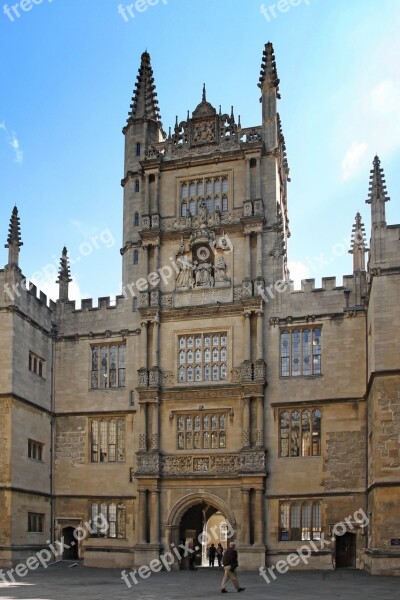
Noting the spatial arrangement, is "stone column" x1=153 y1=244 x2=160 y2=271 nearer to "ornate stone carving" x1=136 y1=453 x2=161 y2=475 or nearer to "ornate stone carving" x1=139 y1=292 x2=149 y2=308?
"ornate stone carving" x1=139 y1=292 x2=149 y2=308

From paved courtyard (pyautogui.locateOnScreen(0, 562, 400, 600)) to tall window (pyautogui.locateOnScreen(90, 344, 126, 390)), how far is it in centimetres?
900

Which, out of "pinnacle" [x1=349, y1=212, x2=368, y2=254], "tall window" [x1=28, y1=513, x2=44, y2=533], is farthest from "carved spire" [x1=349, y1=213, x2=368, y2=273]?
"tall window" [x1=28, y1=513, x2=44, y2=533]

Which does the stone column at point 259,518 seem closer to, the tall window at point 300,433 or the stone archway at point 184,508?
the stone archway at point 184,508

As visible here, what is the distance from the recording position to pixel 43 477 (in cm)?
3856

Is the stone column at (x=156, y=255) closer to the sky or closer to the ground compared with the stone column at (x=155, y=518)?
closer to the sky

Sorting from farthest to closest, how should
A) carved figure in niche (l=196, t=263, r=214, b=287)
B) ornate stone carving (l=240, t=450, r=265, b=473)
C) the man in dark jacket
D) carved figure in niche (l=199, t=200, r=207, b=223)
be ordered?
carved figure in niche (l=199, t=200, r=207, b=223)
carved figure in niche (l=196, t=263, r=214, b=287)
ornate stone carving (l=240, t=450, r=265, b=473)
the man in dark jacket

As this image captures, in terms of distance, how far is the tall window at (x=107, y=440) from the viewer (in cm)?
3903

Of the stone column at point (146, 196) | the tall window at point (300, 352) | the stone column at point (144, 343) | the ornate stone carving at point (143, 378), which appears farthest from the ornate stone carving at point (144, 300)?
the tall window at point (300, 352)

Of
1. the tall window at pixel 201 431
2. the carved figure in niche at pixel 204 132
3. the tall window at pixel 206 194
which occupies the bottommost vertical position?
the tall window at pixel 201 431

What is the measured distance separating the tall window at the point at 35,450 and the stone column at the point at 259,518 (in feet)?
34.1

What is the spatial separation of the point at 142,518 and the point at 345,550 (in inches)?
357

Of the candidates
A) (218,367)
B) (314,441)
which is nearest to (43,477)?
(218,367)

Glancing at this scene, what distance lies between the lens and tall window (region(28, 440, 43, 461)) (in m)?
37.7

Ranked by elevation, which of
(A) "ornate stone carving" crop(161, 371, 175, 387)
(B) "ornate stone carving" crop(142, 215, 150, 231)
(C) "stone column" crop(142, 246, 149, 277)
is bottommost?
(A) "ornate stone carving" crop(161, 371, 175, 387)
